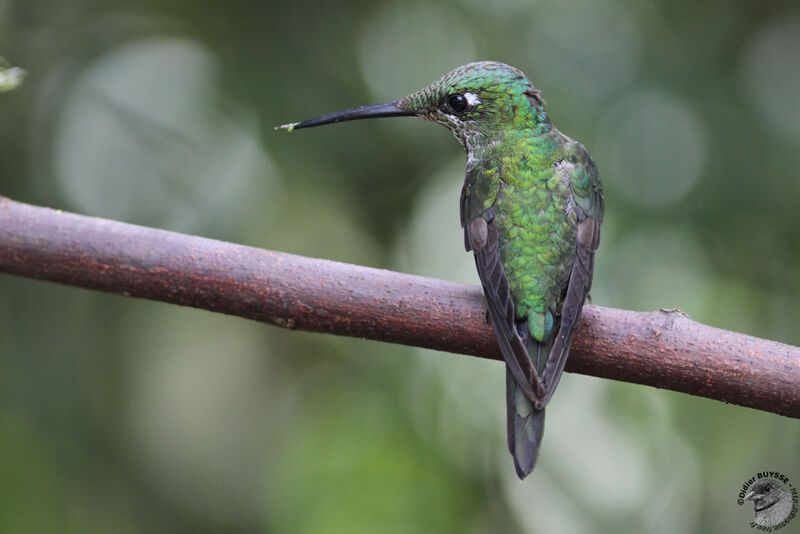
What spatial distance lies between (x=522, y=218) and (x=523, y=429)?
0.83m

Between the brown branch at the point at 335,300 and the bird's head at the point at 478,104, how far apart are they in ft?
3.29

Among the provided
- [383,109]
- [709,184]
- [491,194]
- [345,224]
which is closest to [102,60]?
[345,224]

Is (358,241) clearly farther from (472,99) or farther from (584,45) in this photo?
(584,45)

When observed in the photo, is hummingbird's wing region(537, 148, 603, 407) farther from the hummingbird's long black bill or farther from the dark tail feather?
the hummingbird's long black bill

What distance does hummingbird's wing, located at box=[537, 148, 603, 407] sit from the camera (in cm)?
268

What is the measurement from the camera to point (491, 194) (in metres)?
3.27

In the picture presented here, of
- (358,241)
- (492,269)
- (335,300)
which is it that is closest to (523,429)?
(492,269)

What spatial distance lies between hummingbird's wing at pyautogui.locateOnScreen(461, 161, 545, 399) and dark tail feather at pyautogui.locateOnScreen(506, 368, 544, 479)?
0.08 m

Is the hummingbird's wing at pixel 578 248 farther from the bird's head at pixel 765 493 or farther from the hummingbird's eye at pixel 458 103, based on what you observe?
the bird's head at pixel 765 493

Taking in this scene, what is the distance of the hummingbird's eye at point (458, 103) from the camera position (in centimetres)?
342

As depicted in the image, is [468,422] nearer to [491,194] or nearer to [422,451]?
[422,451]

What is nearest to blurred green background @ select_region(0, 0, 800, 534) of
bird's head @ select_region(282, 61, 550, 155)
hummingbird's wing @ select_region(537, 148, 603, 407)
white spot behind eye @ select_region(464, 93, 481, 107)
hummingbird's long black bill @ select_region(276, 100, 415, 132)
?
hummingbird's wing @ select_region(537, 148, 603, 407)

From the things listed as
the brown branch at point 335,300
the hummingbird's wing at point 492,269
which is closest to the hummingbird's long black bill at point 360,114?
the hummingbird's wing at point 492,269

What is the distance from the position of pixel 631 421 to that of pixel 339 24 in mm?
2849
